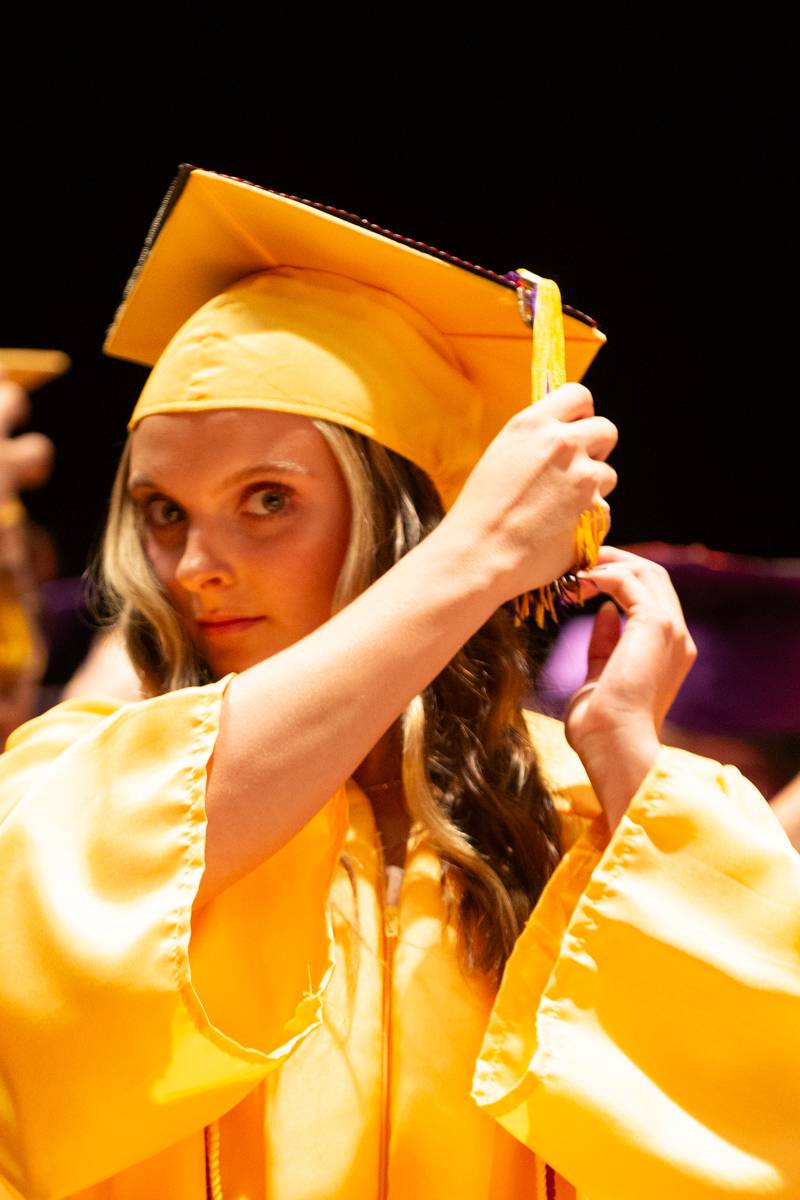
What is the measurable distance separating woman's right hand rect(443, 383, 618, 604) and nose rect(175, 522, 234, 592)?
292 mm

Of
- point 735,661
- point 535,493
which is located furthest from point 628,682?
point 735,661

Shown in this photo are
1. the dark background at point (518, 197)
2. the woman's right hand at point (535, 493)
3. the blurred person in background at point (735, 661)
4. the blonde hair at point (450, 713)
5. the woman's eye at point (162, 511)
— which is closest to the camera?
the woman's right hand at point (535, 493)

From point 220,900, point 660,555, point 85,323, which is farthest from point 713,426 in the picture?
point 220,900

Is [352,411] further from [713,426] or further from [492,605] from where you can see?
[713,426]

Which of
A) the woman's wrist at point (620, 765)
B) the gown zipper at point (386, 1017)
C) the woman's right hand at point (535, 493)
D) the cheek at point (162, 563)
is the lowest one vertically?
the gown zipper at point (386, 1017)

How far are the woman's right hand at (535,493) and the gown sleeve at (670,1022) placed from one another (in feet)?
0.73

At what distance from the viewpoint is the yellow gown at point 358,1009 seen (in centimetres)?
112

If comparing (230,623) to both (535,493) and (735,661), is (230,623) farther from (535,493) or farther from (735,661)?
(735,661)

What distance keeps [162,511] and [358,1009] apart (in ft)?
1.88

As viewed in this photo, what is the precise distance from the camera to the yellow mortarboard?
4.84 feet

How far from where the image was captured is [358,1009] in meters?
1.35

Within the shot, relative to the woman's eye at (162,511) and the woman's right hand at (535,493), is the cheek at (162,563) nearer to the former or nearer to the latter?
the woman's eye at (162,511)

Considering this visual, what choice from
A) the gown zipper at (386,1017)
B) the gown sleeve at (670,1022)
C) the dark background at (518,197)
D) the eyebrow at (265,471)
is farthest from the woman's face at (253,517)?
the dark background at (518,197)

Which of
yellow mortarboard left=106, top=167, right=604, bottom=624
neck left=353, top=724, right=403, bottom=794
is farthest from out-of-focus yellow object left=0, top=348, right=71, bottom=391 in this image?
neck left=353, top=724, right=403, bottom=794
